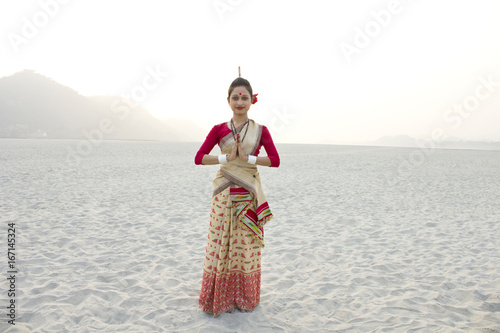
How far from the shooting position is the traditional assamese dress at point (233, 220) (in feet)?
9.81

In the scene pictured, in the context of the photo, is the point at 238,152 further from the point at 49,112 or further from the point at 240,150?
the point at 49,112

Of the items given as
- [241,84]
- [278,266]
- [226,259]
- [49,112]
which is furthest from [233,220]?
[49,112]

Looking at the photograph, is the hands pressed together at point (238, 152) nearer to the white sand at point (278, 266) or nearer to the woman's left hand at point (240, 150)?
the woman's left hand at point (240, 150)

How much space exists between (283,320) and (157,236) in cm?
322

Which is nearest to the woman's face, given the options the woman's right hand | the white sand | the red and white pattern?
the woman's right hand

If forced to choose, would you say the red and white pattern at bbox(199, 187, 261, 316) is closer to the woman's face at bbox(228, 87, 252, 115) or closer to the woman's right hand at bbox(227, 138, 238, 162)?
the woman's right hand at bbox(227, 138, 238, 162)

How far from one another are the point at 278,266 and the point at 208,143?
234 cm

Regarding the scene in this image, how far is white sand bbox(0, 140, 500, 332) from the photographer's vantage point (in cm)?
314

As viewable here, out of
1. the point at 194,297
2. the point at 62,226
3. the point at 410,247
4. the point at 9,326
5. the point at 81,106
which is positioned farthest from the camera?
the point at 81,106

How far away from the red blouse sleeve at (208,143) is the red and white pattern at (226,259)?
38 centimetres

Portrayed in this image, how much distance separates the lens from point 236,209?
305 cm

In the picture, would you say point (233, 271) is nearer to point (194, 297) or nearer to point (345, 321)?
point (194, 297)

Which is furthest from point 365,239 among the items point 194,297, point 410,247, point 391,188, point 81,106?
point 81,106

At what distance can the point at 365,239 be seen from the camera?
587cm
